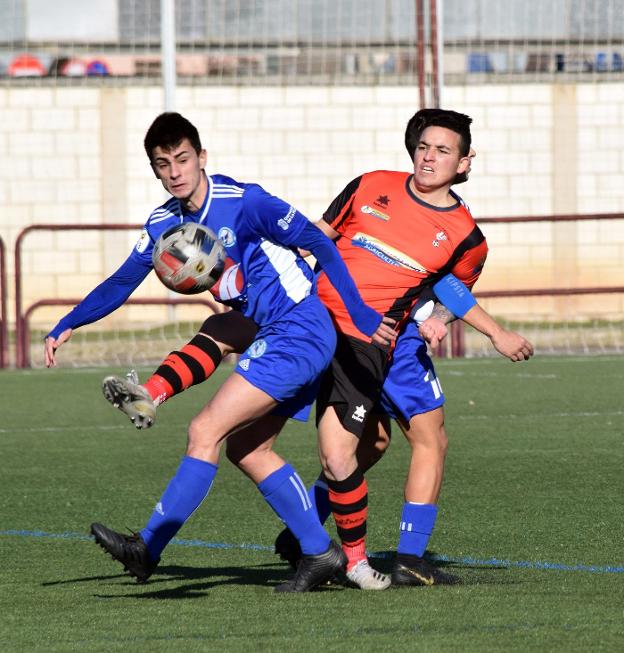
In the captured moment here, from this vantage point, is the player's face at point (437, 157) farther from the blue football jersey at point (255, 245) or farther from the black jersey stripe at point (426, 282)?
the blue football jersey at point (255, 245)

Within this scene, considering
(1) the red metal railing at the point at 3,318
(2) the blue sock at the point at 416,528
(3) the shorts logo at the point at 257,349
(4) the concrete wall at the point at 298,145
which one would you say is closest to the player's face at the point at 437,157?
(3) the shorts logo at the point at 257,349

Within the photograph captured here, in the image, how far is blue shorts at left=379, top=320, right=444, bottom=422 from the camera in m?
6.03

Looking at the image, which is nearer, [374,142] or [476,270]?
[476,270]

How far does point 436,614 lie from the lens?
201 inches

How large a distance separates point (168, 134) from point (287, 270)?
67cm

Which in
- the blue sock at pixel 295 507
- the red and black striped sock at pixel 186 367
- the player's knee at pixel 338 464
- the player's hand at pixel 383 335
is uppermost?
the player's hand at pixel 383 335

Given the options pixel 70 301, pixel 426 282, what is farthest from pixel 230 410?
pixel 70 301

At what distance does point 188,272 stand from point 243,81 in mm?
16157

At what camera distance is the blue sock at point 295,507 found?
5.75m

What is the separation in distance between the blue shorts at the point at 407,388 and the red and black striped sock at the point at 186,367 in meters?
0.70

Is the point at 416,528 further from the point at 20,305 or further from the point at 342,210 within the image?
the point at 20,305

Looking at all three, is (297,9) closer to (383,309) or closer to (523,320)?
(523,320)

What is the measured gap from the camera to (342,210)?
20.6 ft

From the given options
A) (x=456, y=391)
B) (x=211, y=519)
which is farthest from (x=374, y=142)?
(x=211, y=519)
